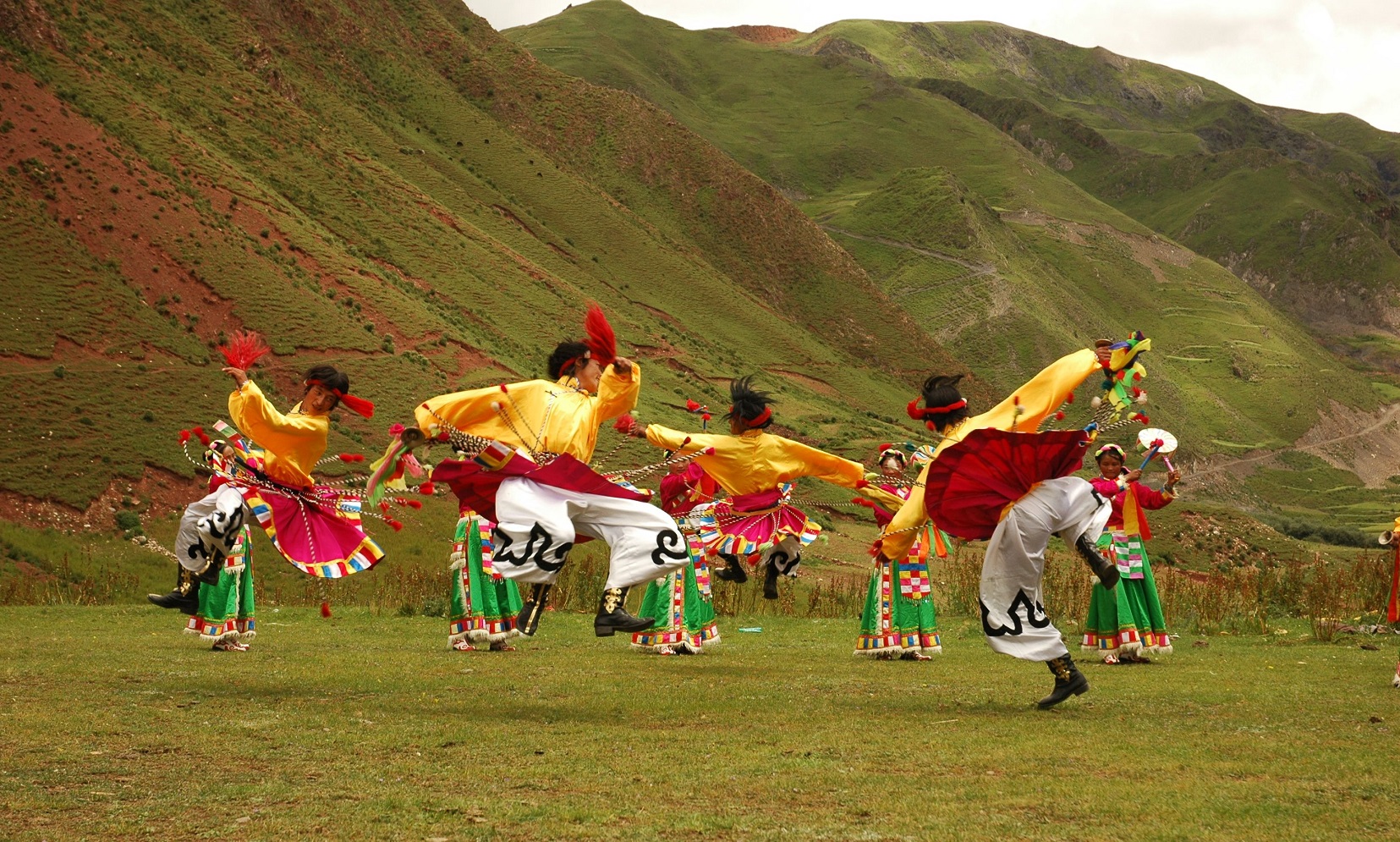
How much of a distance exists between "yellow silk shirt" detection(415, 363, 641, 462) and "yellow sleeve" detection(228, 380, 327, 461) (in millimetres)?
1960

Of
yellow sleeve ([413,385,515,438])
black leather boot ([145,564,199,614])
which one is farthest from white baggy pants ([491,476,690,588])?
black leather boot ([145,564,199,614])

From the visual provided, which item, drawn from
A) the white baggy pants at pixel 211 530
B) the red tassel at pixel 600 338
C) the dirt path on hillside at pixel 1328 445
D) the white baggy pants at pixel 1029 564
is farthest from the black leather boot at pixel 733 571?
the dirt path on hillside at pixel 1328 445

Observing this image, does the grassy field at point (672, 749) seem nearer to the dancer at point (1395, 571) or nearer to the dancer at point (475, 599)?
the dancer at point (1395, 571)

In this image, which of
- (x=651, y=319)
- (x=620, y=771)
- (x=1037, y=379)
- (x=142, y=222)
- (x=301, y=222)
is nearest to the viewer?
(x=620, y=771)

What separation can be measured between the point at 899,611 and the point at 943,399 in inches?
153

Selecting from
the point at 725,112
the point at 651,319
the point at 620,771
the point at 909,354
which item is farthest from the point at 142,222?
the point at 725,112

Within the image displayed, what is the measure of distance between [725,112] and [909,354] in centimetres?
5989

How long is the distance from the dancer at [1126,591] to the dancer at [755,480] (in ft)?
9.62

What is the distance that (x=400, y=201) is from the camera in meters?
57.1

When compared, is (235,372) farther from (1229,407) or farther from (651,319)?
(1229,407)

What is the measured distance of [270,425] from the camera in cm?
1120

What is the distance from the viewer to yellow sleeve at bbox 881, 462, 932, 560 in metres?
10.2

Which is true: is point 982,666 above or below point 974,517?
below

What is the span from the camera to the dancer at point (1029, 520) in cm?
920
